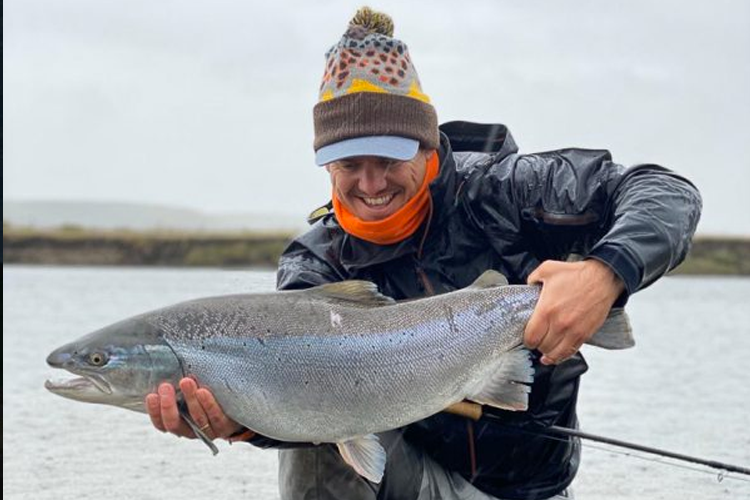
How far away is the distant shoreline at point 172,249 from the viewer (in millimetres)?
39500

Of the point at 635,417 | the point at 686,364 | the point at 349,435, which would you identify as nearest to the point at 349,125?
the point at 349,435

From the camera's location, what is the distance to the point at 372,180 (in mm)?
3838

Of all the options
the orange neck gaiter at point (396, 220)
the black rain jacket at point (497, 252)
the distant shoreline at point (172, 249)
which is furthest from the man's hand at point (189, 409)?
the distant shoreline at point (172, 249)

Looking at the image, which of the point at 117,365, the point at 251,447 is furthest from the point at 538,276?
the point at 251,447

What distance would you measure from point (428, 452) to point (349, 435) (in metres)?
0.71

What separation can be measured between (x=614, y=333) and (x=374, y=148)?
103cm

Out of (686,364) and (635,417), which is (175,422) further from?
(686,364)

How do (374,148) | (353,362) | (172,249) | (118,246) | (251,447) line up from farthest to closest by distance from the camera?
(118,246)
(172,249)
(251,447)
(374,148)
(353,362)

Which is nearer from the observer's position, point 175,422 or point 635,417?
point 175,422

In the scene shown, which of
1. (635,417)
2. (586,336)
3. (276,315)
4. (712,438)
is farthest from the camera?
(635,417)

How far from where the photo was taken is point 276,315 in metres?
3.50

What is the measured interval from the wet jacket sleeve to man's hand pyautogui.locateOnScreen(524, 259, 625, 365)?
0.19 ft

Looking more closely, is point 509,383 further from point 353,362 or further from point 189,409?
point 189,409

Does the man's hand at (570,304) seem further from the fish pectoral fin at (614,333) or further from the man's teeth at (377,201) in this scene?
the man's teeth at (377,201)
